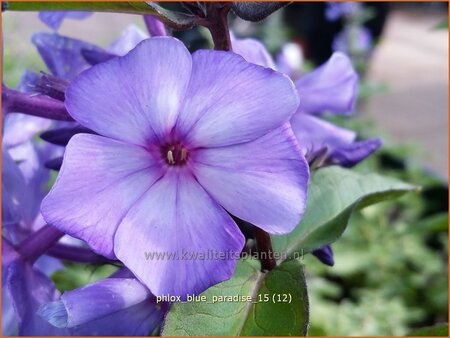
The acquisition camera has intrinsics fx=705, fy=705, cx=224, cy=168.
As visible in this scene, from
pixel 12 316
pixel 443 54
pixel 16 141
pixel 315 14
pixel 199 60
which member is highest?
pixel 199 60

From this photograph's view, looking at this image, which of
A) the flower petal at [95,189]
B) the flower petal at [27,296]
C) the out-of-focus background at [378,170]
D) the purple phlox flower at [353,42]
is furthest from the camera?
the purple phlox flower at [353,42]

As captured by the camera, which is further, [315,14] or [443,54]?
[443,54]

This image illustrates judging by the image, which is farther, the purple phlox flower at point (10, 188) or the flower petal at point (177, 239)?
the purple phlox flower at point (10, 188)

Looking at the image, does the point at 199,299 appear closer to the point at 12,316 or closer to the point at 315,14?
the point at 12,316

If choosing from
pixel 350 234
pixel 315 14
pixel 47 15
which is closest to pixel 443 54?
pixel 315 14

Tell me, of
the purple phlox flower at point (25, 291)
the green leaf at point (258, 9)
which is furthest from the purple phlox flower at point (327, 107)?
the purple phlox flower at point (25, 291)


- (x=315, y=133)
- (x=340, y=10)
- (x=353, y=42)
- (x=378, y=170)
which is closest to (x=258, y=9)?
(x=315, y=133)

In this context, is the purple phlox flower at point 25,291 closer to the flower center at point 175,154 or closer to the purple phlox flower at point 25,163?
the purple phlox flower at point 25,163
